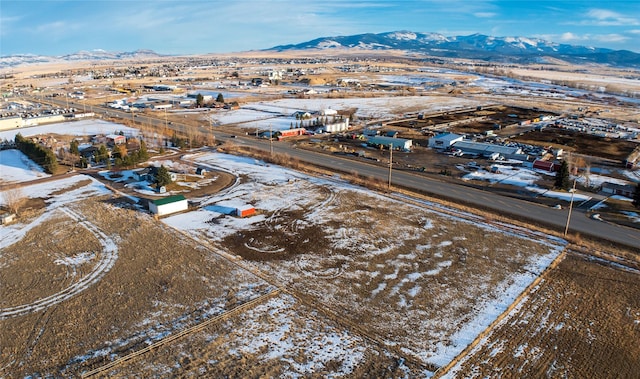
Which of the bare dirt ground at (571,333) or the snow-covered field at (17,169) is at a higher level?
the snow-covered field at (17,169)

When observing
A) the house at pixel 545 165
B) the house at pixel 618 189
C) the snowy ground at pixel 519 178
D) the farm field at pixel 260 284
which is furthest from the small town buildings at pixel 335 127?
the house at pixel 618 189

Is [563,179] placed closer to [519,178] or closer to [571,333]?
[519,178]

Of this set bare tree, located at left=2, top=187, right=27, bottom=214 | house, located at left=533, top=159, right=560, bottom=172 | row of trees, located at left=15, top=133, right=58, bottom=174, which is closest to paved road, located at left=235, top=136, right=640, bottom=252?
house, located at left=533, top=159, right=560, bottom=172

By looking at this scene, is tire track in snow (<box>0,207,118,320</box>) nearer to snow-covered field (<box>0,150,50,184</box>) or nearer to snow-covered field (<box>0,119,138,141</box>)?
snow-covered field (<box>0,150,50,184</box>)

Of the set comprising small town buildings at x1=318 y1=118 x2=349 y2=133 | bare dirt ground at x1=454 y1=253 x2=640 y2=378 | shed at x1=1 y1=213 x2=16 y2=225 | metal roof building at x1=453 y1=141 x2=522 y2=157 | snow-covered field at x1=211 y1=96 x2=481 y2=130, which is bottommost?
bare dirt ground at x1=454 y1=253 x2=640 y2=378

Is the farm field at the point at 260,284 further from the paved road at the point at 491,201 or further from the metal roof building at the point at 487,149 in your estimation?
the metal roof building at the point at 487,149

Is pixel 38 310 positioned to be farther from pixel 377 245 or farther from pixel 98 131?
pixel 98 131

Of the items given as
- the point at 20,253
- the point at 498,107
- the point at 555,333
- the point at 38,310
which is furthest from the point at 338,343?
the point at 498,107
